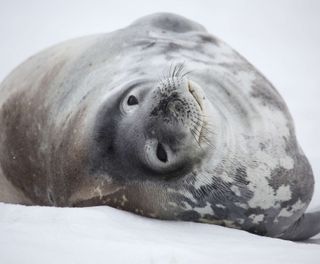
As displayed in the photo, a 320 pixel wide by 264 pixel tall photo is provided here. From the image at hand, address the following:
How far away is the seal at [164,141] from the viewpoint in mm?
2602

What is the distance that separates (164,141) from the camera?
8.20 feet

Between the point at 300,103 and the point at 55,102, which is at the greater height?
the point at 55,102

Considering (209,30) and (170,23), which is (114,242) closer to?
(170,23)

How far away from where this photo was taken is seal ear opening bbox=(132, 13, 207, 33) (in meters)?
4.05

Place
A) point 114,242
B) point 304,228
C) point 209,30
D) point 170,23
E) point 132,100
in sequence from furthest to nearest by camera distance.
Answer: point 209,30 → point 170,23 → point 304,228 → point 132,100 → point 114,242

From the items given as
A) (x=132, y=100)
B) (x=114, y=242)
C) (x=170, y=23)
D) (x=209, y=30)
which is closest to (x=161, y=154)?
(x=132, y=100)

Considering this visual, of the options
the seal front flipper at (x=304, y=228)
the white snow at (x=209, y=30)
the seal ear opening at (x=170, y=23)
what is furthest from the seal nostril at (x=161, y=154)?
the seal ear opening at (x=170, y=23)

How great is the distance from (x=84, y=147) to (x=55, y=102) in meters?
0.77

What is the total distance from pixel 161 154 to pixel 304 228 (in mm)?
1213

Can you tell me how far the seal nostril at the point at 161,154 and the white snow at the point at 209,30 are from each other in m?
0.32

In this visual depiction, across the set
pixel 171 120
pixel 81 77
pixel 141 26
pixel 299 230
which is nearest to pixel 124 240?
pixel 171 120

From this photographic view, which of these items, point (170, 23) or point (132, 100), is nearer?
point (132, 100)

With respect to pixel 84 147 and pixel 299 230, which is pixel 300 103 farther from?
pixel 84 147

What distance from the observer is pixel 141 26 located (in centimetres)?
409
